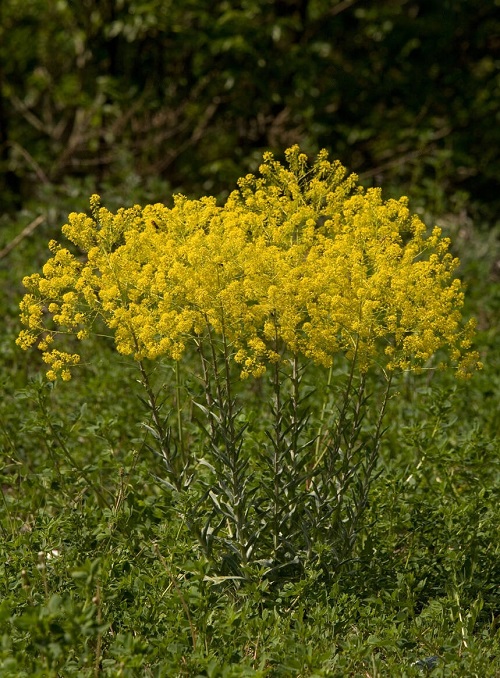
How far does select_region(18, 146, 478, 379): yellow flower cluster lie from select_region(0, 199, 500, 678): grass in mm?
649

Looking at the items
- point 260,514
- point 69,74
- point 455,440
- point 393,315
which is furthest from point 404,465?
point 69,74

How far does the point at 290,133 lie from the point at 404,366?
637cm

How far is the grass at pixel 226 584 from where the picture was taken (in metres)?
2.83

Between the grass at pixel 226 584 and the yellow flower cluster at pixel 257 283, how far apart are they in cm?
65

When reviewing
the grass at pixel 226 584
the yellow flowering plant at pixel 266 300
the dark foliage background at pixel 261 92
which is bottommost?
the grass at pixel 226 584

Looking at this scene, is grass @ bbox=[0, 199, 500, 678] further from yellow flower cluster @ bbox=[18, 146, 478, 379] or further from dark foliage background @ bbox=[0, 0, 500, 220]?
dark foliage background @ bbox=[0, 0, 500, 220]

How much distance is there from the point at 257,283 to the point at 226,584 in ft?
3.63

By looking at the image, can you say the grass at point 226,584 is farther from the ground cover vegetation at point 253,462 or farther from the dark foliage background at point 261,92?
the dark foliage background at point 261,92

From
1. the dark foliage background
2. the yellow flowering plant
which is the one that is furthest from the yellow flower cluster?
the dark foliage background

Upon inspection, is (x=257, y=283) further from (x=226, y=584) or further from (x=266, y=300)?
(x=226, y=584)

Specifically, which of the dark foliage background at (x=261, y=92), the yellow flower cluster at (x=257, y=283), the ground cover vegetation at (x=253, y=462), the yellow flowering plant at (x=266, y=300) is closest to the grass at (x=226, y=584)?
the ground cover vegetation at (x=253, y=462)

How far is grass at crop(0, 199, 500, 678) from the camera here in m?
2.83

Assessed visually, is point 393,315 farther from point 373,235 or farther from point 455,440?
point 455,440

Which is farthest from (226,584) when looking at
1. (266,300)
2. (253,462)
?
(266,300)
